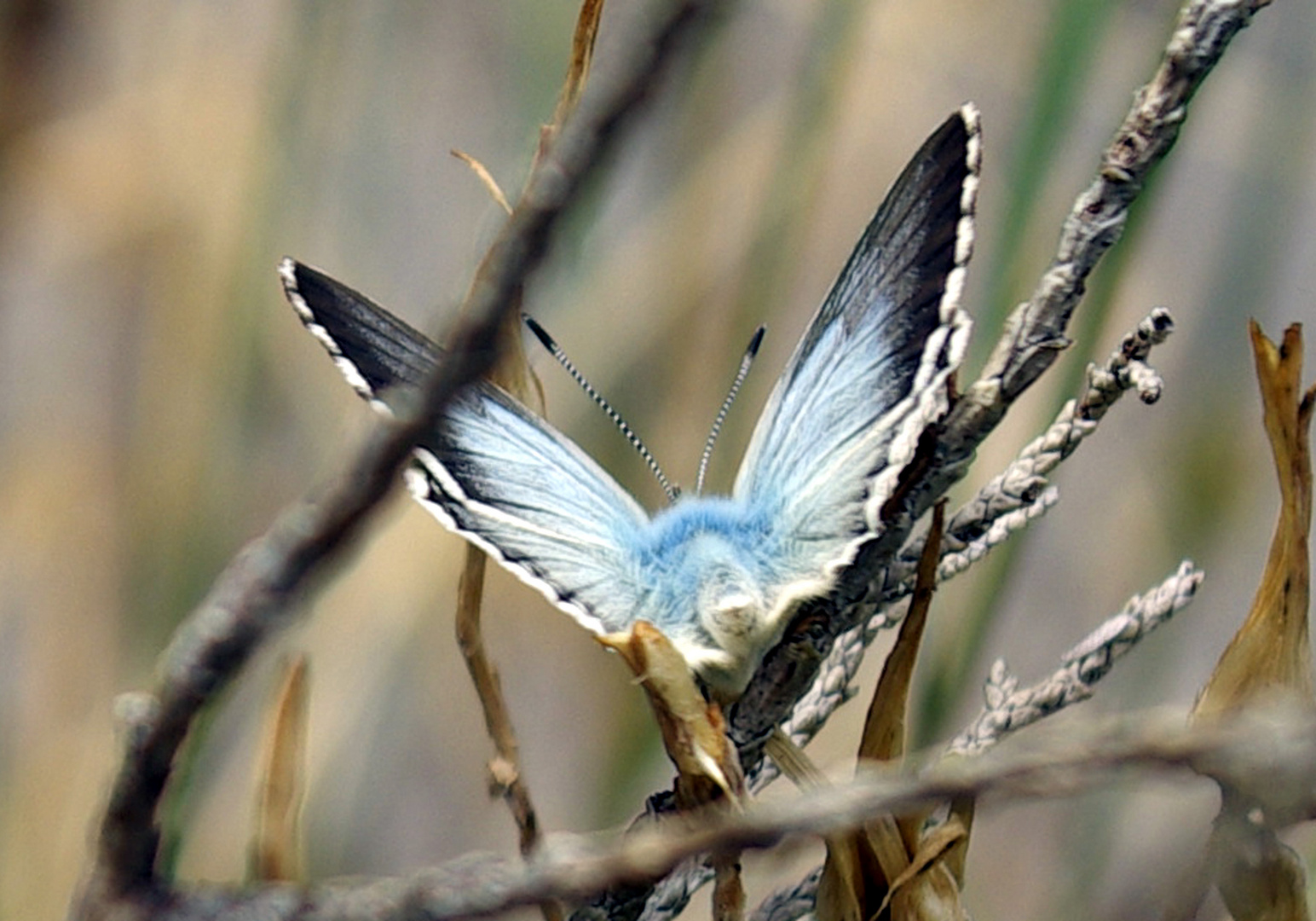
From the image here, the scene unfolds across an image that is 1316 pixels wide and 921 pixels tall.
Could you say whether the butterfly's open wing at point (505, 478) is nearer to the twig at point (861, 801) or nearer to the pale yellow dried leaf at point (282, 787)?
the pale yellow dried leaf at point (282, 787)

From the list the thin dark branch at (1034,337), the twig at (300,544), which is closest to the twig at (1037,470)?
the thin dark branch at (1034,337)

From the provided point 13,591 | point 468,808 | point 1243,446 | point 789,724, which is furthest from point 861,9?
point 468,808

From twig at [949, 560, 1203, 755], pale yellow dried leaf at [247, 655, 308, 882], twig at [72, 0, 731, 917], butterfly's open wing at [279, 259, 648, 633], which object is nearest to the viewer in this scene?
twig at [72, 0, 731, 917]

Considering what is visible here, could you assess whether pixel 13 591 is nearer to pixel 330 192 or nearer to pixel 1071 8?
pixel 330 192

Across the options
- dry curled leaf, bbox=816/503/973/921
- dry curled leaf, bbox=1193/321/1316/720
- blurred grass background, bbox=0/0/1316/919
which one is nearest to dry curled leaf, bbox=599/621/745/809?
dry curled leaf, bbox=816/503/973/921

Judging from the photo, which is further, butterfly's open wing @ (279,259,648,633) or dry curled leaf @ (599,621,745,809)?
butterfly's open wing @ (279,259,648,633)

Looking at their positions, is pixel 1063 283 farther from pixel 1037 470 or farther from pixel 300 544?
pixel 300 544

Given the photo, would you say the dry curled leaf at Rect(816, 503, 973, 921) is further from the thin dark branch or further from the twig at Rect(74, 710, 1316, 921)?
the twig at Rect(74, 710, 1316, 921)
